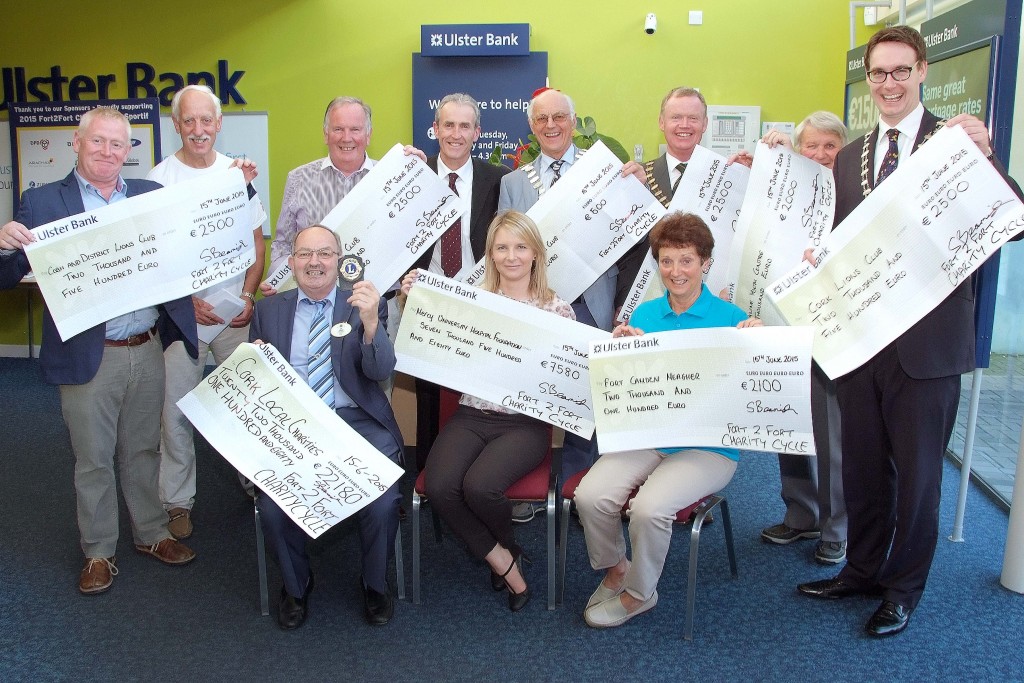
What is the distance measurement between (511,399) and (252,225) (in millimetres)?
1282

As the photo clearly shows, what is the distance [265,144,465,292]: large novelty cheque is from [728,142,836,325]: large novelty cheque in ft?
3.87

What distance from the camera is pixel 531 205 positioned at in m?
3.62

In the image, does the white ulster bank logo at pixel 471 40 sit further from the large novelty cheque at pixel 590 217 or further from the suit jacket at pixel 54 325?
the suit jacket at pixel 54 325

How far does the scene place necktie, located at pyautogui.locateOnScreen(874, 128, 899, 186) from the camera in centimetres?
281

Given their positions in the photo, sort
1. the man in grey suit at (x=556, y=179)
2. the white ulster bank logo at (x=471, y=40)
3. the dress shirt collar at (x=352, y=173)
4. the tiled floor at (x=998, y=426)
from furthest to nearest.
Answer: the white ulster bank logo at (x=471, y=40) → the tiled floor at (x=998, y=426) → the dress shirt collar at (x=352, y=173) → the man in grey suit at (x=556, y=179)

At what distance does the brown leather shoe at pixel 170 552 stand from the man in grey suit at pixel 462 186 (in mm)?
1513

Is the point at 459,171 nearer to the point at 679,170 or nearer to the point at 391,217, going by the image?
the point at 391,217

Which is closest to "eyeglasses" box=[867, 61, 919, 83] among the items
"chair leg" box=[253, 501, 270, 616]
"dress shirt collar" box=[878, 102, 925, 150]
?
"dress shirt collar" box=[878, 102, 925, 150]

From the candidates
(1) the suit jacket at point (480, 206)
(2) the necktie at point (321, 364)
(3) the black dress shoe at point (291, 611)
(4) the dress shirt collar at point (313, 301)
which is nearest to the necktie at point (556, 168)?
(1) the suit jacket at point (480, 206)

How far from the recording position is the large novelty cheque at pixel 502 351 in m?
3.17

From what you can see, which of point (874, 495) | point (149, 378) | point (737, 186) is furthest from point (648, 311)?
point (149, 378)

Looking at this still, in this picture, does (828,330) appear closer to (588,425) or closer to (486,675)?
(588,425)

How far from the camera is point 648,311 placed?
316cm

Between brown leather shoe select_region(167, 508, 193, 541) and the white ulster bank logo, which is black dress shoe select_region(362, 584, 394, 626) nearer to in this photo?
brown leather shoe select_region(167, 508, 193, 541)
